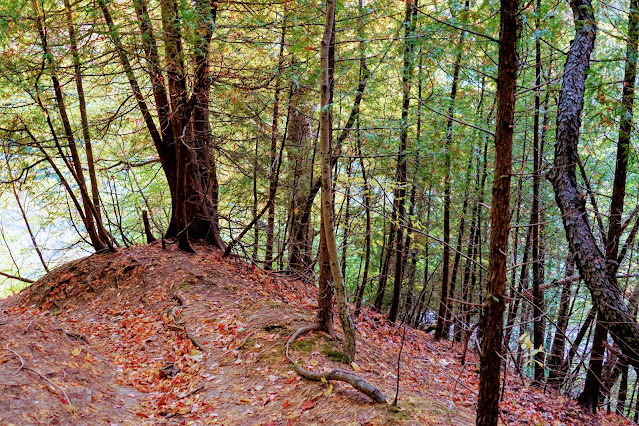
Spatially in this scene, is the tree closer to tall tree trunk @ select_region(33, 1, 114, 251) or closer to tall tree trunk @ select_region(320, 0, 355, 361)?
tall tree trunk @ select_region(33, 1, 114, 251)

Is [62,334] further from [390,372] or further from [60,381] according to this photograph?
[390,372]

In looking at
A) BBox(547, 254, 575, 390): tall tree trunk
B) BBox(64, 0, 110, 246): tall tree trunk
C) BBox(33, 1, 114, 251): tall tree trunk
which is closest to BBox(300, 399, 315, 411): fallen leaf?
BBox(547, 254, 575, 390): tall tree trunk

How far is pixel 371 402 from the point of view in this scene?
12.8 feet

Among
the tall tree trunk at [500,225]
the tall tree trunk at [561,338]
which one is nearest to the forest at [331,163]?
the tall tree trunk at [500,225]

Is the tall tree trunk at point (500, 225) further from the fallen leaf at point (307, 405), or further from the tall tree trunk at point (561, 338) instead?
the tall tree trunk at point (561, 338)

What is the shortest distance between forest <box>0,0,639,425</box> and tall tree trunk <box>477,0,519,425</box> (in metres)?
0.02

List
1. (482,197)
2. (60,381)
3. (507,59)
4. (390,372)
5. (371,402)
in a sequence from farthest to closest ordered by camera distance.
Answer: (482,197) < (390,372) < (60,381) < (371,402) < (507,59)

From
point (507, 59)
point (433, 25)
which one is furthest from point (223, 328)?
point (433, 25)

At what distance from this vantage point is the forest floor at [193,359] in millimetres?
3984

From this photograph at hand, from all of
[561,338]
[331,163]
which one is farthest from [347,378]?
[561,338]

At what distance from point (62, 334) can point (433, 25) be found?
7389mm

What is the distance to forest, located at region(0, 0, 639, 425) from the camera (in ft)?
14.1

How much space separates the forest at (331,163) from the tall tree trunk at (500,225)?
0.02m

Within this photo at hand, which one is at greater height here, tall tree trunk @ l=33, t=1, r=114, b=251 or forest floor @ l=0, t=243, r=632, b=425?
tall tree trunk @ l=33, t=1, r=114, b=251
